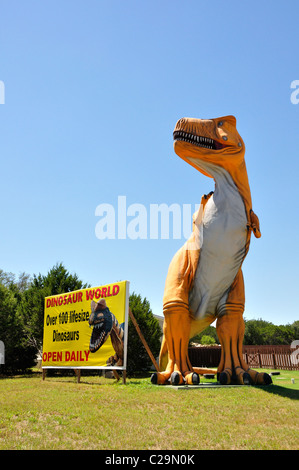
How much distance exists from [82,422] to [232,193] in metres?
4.98

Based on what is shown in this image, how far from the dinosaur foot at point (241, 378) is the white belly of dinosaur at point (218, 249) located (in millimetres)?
1201

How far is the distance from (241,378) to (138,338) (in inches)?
471

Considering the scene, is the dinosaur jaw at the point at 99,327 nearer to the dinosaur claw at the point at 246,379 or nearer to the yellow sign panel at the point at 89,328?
the yellow sign panel at the point at 89,328

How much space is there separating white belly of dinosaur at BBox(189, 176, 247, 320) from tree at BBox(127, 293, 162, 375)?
35.9 feet

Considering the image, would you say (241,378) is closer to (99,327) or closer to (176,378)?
(176,378)

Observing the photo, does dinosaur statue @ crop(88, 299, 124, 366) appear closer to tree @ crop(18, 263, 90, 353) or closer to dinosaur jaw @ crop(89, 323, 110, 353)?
dinosaur jaw @ crop(89, 323, 110, 353)

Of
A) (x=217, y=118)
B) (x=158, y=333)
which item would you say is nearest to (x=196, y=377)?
(x=217, y=118)

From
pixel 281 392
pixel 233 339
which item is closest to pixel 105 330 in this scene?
pixel 233 339

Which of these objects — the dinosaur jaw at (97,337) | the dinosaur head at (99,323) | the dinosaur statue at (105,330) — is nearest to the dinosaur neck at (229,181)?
the dinosaur statue at (105,330)

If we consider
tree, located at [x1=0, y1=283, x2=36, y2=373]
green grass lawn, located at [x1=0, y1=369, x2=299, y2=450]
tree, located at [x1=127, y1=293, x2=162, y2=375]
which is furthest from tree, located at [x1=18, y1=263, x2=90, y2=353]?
green grass lawn, located at [x1=0, y1=369, x2=299, y2=450]

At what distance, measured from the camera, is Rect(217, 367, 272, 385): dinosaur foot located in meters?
7.19

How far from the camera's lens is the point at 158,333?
19.7 metres

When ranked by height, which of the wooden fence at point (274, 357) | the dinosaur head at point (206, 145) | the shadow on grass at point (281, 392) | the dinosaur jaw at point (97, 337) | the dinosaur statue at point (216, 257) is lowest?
the wooden fence at point (274, 357)

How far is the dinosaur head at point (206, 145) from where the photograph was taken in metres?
7.74
